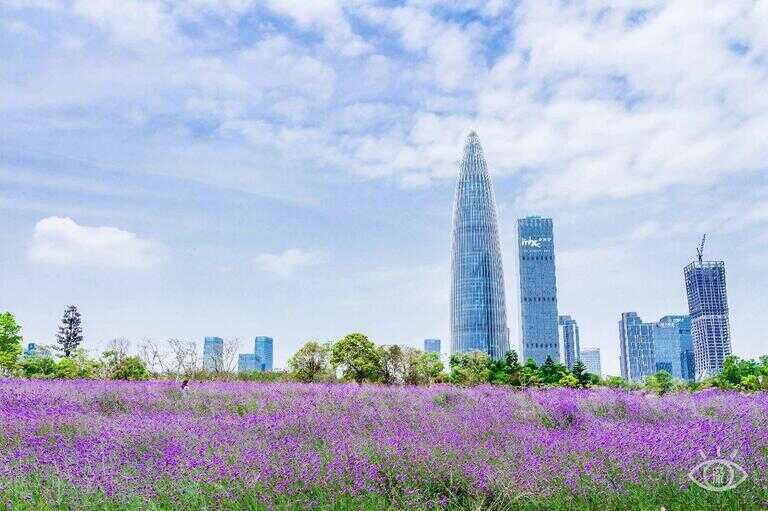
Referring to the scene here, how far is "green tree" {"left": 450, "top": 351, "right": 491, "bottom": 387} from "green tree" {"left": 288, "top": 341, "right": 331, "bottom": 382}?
155 inches

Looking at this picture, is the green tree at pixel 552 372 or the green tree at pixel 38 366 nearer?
the green tree at pixel 552 372

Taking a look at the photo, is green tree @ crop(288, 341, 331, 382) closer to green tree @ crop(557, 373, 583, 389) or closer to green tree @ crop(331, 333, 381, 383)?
green tree @ crop(331, 333, 381, 383)

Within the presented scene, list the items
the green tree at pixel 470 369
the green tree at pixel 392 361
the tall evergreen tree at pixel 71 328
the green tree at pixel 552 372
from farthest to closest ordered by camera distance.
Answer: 1. the tall evergreen tree at pixel 71 328
2. the green tree at pixel 392 361
3. the green tree at pixel 470 369
4. the green tree at pixel 552 372

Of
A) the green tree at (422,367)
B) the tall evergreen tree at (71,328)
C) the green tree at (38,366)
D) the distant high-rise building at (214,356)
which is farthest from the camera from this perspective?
the tall evergreen tree at (71,328)

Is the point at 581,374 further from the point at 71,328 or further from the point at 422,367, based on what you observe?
the point at 71,328

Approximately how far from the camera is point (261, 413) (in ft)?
22.4

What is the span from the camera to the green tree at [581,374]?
595 inches

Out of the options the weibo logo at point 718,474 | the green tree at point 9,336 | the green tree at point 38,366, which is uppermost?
the green tree at point 9,336

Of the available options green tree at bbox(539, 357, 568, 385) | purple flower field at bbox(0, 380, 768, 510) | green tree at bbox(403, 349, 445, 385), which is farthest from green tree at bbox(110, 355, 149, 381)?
purple flower field at bbox(0, 380, 768, 510)

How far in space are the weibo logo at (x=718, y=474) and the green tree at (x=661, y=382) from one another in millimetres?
8436

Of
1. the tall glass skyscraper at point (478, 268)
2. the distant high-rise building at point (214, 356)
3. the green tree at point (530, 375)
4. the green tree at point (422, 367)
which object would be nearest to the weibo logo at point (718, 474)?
the green tree at point (530, 375)

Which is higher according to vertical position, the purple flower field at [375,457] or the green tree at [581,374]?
the green tree at [581,374]

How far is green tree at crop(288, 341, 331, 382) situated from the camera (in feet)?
64.6

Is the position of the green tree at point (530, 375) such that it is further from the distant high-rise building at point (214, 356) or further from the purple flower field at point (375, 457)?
the distant high-rise building at point (214, 356)
